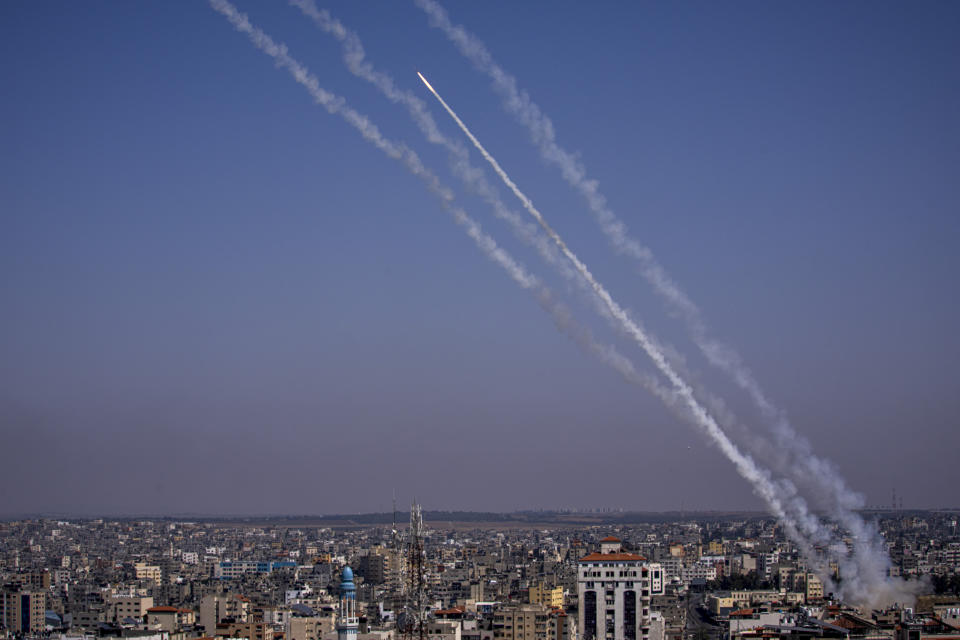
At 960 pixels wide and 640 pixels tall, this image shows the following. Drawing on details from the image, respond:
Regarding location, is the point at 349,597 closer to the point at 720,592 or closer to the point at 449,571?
the point at 720,592

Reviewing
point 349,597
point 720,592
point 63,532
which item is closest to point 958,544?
point 720,592

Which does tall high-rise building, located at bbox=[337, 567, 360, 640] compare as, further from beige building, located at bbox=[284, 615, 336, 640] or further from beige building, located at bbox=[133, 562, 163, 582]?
beige building, located at bbox=[133, 562, 163, 582]

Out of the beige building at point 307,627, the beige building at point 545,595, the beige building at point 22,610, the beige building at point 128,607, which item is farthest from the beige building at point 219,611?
the beige building at point 545,595

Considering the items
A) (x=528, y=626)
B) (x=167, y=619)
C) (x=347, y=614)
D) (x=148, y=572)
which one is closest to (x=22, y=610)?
(x=167, y=619)

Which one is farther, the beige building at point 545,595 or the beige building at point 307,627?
the beige building at point 545,595

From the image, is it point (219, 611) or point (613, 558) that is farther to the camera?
point (219, 611)

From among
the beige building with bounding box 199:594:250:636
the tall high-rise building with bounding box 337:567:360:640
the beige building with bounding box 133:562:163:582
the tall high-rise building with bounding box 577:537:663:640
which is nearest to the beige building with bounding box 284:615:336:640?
Result: the beige building with bounding box 199:594:250:636

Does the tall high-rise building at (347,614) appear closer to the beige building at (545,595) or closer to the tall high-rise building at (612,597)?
the tall high-rise building at (612,597)

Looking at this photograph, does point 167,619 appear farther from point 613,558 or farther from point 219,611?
point 613,558
